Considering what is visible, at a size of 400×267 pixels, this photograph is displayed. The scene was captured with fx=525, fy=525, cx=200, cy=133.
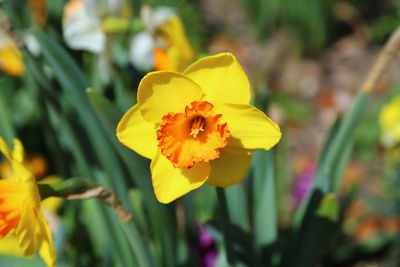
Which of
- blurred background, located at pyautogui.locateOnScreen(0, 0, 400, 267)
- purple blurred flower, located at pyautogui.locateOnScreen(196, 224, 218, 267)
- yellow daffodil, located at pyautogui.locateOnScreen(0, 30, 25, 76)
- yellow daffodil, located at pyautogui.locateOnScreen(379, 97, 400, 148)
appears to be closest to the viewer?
blurred background, located at pyautogui.locateOnScreen(0, 0, 400, 267)

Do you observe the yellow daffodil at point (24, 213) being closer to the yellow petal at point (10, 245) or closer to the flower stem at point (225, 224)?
the yellow petal at point (10, 245)

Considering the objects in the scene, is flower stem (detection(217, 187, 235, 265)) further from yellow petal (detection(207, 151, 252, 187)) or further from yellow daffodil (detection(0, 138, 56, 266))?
yellow daffodil (detection(0, 138, 56, 266))

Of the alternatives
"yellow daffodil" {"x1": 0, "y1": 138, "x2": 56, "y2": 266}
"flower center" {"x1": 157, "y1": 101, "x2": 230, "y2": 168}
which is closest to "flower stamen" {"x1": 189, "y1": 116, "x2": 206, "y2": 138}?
"flower center" {"x1": 157, "y1": 101, "x2": 230, "y2": 168}

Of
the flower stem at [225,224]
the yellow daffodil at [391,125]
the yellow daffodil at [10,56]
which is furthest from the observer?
the yellow daffodil at [391,125]

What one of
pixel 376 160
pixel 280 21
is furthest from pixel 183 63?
pixel 280 21

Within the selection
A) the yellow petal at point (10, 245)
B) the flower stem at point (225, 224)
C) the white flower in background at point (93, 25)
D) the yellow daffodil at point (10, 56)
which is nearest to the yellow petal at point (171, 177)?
the flower stem at point (225, 224)

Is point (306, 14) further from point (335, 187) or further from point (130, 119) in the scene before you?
point (130, 119)
